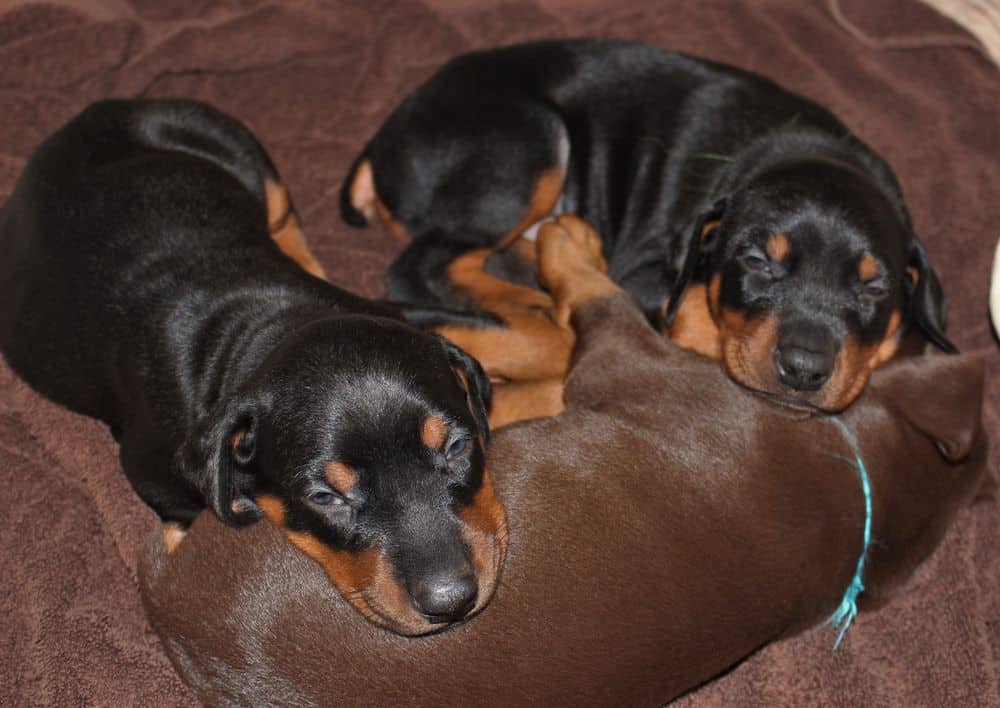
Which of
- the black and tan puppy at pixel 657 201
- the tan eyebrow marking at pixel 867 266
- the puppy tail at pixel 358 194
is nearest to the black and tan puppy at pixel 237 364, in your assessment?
the puppy tail at pixel 358 194

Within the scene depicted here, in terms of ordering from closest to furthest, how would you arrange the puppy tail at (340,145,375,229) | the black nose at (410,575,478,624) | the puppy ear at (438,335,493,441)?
the black nose at (410,575,478,624) < the puppy ear at (438,335,493,441) < the puppy tail at (340,145,375,229)

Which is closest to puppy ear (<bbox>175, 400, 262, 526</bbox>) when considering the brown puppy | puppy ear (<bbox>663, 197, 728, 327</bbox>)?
the brown puppy

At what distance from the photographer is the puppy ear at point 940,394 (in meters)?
3.80

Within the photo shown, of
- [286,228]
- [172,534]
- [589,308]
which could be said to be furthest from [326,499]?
[286,228]

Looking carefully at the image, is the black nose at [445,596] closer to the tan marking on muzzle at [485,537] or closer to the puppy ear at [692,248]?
the tan marking on muzzle at [485,537]

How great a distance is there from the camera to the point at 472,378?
3648 mm

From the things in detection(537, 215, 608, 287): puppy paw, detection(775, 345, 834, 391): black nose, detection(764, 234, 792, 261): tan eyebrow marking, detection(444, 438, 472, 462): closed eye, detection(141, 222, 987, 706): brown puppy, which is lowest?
detection(537, 215, 608, 287): puppy paw

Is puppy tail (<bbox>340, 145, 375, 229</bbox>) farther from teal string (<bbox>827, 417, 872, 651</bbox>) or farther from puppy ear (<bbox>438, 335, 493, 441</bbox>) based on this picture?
teal string (<bbox>827, 417, 872, 651</bbox>)

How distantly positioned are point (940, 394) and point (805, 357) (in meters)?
0.51

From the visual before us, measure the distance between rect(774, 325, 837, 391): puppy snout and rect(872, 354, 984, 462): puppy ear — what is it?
285 millimetres

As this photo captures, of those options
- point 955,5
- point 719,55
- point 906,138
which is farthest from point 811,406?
point 955,5

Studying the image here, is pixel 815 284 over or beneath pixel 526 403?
over

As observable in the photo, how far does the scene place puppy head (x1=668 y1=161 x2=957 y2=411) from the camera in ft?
12.8

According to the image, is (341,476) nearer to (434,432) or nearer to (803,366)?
(434,432)
